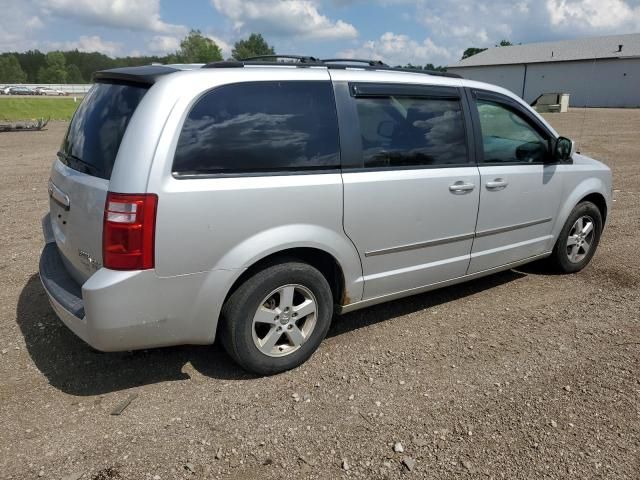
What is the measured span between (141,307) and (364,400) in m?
1.41

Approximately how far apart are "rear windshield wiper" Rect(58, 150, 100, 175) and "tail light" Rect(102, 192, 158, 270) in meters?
0.36

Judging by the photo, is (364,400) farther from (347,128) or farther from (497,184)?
(497,184)

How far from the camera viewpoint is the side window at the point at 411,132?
3.54 meters

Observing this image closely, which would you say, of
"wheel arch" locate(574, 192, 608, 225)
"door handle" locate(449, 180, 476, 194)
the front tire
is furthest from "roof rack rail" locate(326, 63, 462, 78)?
"wheel arch" locate(574, 192, 608, 225)

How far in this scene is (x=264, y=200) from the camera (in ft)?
10.0

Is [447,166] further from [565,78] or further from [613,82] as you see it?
[565,78]

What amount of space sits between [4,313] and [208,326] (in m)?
2.19

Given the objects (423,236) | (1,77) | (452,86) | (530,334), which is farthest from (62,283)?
(1,77)

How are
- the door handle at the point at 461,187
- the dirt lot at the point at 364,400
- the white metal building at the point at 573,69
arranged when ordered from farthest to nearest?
the white metal building at the point at 573,69
the door handle at the point at 461,187
the dirt lot at the point at 364,400

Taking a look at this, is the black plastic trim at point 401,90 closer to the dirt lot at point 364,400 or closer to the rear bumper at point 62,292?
the dirt lot at point 364,400

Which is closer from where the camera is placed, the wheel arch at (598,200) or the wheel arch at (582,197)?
the wheel arch at (582,197)

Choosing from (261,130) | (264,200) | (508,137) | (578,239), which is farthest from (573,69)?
(264,200)

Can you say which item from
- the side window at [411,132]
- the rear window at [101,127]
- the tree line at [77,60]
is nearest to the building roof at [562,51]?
the tree line at [77,60]

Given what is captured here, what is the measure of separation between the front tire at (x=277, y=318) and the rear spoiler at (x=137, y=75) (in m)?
1.28
